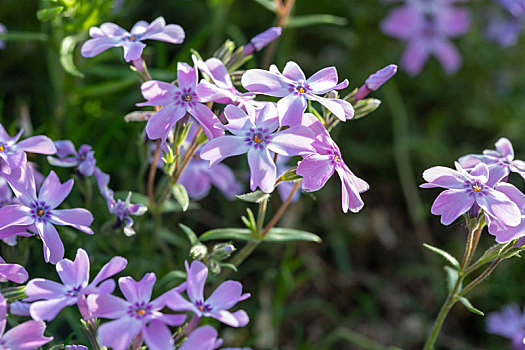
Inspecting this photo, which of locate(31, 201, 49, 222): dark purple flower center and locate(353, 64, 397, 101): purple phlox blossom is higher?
locate(353, 64, 397, 101): purple phlox blossom

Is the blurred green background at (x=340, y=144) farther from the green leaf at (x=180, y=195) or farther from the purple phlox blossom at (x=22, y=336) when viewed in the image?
the purple phlox blossom at (x=22, y=336)

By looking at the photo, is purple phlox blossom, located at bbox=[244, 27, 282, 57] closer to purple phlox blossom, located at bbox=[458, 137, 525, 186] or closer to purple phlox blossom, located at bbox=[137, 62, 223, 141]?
purple phlox blossom, located at bbox=[137, 62, 223, 141]

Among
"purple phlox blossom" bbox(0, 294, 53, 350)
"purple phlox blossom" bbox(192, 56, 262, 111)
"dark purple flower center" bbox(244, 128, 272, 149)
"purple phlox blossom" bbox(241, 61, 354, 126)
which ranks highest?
"purple phlox blossom" bbox(241, 61, 354, 126)

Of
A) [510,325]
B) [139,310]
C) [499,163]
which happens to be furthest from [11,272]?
[510,325]

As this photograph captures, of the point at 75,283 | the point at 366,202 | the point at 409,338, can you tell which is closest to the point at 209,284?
the point at 75,283

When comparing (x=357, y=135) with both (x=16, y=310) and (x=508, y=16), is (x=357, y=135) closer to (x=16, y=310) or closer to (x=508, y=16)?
(x=508, y=16)

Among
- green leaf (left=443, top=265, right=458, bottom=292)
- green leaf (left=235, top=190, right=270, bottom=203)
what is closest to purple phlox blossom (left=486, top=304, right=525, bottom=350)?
green leaf (left=443, top=265, right=458, bottom=292)
